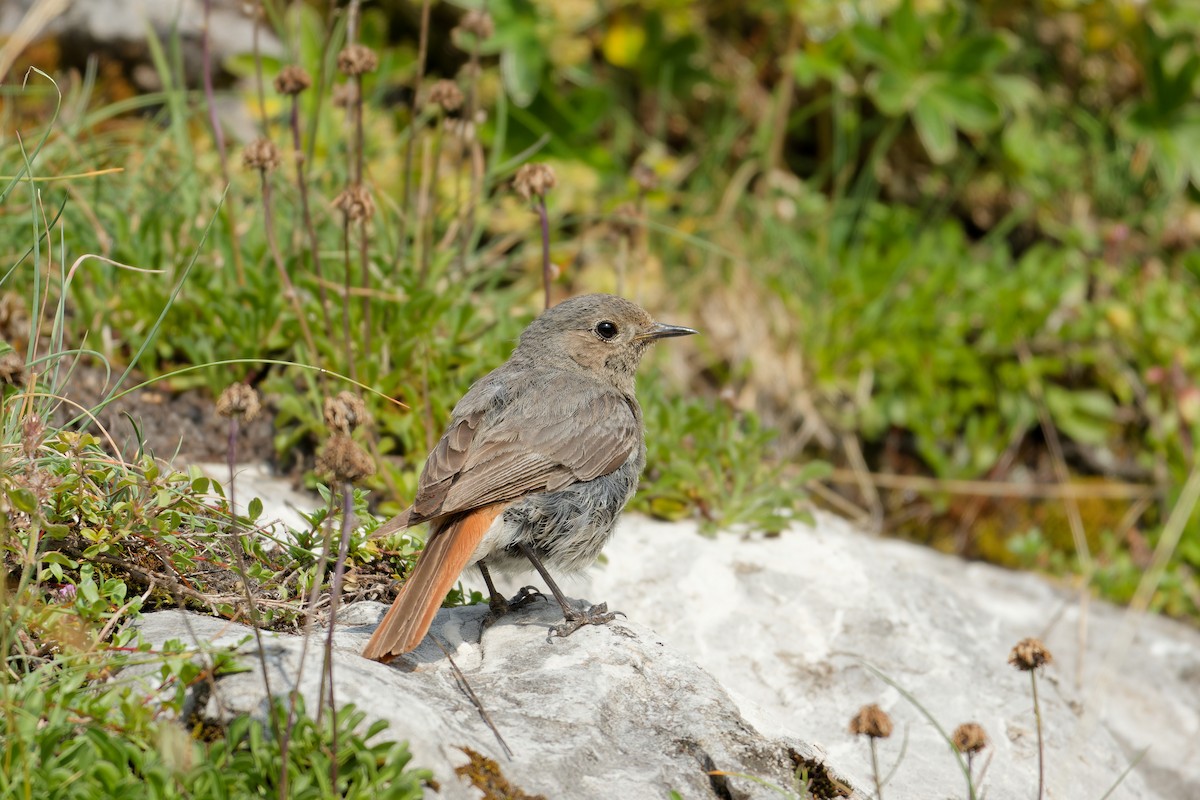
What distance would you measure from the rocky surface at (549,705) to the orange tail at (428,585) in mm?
86

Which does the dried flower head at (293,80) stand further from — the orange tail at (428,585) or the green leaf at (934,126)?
the green leaf at (934,126)

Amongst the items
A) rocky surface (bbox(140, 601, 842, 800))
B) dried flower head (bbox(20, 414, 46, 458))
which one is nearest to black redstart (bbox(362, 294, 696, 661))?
rocky surface (bbox(140, 601, 842, 800))

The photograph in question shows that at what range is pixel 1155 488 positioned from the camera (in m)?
7.44

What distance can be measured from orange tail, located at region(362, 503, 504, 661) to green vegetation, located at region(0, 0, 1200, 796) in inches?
15.1

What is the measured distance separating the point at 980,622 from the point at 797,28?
14.4 feet

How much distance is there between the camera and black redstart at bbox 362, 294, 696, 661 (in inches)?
150

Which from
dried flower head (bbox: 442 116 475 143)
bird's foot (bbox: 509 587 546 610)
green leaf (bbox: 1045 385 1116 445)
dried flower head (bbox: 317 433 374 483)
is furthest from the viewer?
green leaf (bbox: 1045 385 1116 445)

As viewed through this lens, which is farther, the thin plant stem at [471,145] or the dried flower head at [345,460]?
the thin plant stem at [471,145]

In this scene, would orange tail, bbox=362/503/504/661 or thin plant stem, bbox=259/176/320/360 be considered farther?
thin plant stem, bbox=259/176/320/360

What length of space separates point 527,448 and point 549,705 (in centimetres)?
112

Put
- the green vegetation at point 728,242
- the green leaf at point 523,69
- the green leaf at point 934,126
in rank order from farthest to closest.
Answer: the green leaf at point 934,126 → the green leaf at point 523,69 → the green vegetation at point 728,242

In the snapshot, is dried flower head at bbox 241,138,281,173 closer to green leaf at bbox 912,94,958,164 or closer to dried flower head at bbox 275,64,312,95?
dried flower head at bbox 275,64,312,95

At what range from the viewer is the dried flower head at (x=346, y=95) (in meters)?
5.16

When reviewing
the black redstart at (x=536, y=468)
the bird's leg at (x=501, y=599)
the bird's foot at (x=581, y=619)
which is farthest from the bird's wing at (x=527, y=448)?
the bird's foot at (x=581, y=619)
